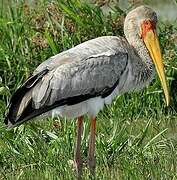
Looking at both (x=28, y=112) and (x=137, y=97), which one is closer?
(x=28, y=112)

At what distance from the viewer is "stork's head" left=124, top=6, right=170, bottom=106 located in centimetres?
709

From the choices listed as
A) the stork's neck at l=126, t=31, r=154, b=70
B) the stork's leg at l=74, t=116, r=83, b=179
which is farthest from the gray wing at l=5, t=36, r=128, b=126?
the stork's neck at l=126, t=31, r=154, b=70

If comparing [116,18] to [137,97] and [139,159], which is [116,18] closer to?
[137,97]

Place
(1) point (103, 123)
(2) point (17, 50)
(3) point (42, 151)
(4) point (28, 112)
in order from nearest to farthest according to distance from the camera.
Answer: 1. (4) point (28, 112)
2. (3) point (42, 151)
3. (1) point (103, 123)
4. (2) point (17, 50)

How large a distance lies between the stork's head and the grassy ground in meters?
0.56

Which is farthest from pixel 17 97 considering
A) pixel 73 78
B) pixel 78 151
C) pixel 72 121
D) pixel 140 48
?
pixel 140 48

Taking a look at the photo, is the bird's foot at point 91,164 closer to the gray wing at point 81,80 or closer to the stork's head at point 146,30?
the gray wing at point 81,80

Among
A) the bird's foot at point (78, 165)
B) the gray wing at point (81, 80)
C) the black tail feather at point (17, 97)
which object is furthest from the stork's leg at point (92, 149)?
the black tail feather at point (17, 97)

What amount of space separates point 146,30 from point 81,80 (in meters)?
0.72

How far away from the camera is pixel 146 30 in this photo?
7.11 metres

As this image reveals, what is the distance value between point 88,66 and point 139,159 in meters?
0.77

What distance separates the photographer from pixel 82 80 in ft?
22.1

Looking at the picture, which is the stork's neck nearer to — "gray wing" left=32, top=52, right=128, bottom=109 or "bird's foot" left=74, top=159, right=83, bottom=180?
"gray wing" left=32, top=52, right=128, bottom=109

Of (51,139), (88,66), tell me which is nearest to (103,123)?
(51,139)
